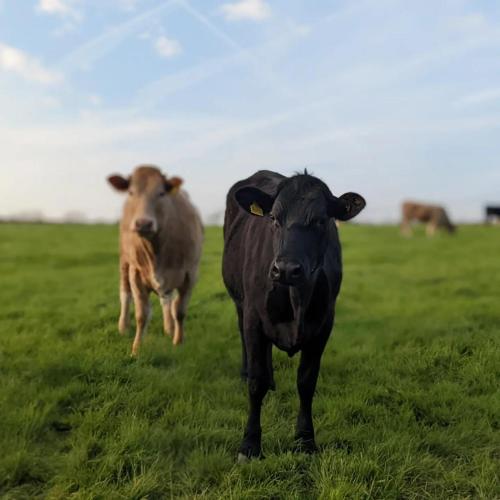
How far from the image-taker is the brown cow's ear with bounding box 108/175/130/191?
632 centimetres

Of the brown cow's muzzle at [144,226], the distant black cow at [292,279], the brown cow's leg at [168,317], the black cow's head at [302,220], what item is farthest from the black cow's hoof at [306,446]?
the brown cow's leg at [168,317]

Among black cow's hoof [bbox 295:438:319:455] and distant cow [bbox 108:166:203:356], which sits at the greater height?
distant cow [bbox 108:166:203:356]

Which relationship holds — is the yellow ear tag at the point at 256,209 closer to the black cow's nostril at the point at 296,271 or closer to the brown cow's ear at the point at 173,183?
the black cow's nostril at the point at 296,271

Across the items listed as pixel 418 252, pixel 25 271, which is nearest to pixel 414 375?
pixel 25 271

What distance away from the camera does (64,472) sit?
3.79m

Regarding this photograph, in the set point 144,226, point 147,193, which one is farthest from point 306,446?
point 147,193

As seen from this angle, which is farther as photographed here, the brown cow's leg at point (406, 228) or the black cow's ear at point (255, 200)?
the brown cow's leg at point (406, 228)

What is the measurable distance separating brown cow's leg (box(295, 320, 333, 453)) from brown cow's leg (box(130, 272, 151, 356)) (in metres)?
2.89

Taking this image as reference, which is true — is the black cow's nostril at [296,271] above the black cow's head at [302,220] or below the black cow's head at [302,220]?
below

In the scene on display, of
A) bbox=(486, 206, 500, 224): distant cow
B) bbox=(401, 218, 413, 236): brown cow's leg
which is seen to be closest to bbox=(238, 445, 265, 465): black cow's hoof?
bbox=(401, 218, 413, 236): brown cow's leg

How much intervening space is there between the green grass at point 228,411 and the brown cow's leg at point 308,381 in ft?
0.51

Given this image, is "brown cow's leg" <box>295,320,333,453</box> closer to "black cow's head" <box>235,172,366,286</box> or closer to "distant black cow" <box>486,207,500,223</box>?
"black cow's head" <box>235,172,366,286</box>

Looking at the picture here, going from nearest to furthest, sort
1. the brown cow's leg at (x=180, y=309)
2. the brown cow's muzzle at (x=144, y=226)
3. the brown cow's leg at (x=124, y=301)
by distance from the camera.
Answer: the brown cow's muzzle at (x=144, y=226) → the brown cow's leg at (x=180, y=309) → the brown cow's leg at (x=124, y=301)

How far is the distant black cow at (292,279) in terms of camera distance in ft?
→ 11.6
